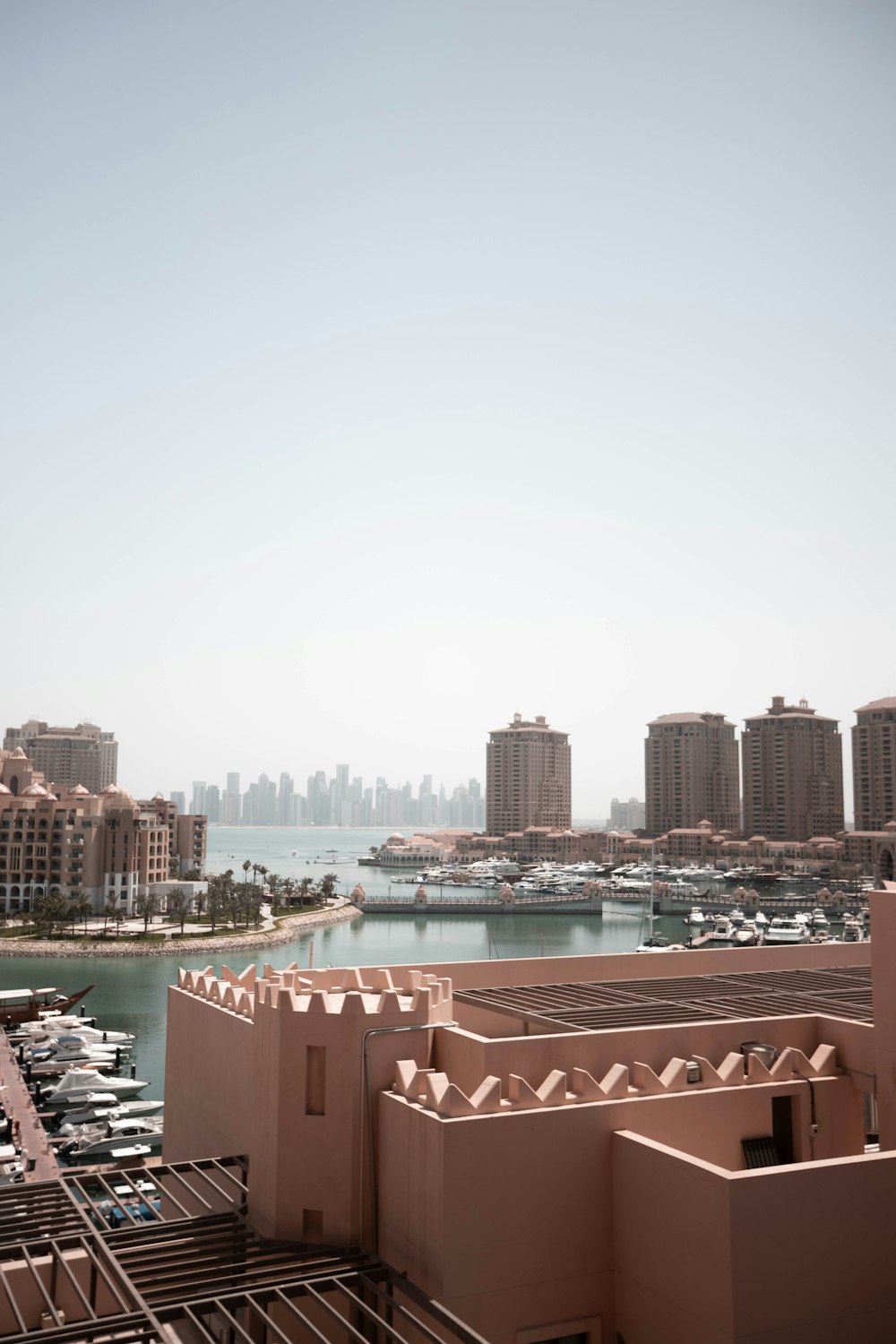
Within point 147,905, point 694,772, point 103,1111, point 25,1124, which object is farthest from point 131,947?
point 694,772

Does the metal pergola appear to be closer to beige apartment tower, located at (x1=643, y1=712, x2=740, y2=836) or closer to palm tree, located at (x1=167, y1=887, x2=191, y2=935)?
palm tree, located at (x1=167, y1=887, x2=191, y2=935)

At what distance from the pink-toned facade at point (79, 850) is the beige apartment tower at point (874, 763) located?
57.6m

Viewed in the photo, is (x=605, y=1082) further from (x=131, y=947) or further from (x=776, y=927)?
(x=776, y=927)

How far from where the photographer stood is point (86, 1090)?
20688mm

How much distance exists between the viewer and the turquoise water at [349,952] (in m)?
31.0

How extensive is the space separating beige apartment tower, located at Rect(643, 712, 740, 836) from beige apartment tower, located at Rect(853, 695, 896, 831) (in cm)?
1680

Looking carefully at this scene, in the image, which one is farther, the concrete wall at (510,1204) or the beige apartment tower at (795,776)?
the beige apartment tower at (795,776)

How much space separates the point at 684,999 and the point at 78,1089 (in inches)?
605

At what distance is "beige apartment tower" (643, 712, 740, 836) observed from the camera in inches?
4053

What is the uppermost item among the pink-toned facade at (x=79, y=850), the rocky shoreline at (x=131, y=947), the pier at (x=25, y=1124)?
the pink-toned facade at (x=79, y=850)

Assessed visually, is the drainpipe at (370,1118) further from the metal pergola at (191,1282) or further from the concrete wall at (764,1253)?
the concrete wall at (764,1253)

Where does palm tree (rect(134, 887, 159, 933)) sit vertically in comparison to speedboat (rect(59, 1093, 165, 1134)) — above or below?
above

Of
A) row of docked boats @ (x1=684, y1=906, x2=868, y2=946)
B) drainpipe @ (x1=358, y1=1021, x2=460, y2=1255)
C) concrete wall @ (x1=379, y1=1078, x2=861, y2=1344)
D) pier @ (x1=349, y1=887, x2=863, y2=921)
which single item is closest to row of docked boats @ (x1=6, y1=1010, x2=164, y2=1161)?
drainpipe @ (x1=358, y1=1021, x2=460, y2=1255)

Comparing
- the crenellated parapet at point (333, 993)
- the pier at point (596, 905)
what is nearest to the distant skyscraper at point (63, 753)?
the pier at point (596, 905)
